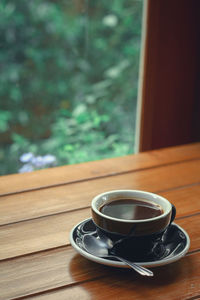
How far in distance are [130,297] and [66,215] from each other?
0.28 metres

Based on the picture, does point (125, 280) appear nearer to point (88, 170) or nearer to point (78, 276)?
point (78, 276)

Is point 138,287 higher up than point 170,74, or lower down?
lower down

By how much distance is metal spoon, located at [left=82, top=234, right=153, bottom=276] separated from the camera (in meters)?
0.58

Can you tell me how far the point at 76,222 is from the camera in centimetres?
79

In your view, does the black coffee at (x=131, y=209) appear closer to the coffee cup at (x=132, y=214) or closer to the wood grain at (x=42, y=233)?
the coffee cup at (x=132, y=214)

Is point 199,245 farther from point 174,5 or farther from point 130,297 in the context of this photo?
point 174,5

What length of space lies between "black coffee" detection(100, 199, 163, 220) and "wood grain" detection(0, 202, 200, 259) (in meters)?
0.11

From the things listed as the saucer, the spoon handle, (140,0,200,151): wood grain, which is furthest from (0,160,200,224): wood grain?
(140,0,200,151): wood grain

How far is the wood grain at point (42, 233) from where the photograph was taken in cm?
70

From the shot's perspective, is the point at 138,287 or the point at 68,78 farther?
the point at 68,78

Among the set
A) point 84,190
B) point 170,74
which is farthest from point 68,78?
point 84,190

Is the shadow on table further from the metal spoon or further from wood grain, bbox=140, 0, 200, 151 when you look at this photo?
wood grain, bbox=140, 0, 200, 151

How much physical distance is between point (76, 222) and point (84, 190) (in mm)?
160

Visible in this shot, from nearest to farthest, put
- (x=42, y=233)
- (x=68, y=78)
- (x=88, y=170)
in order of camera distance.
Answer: (x=42, y=233) < (x=88, y=170) < (x=68, y=78)
